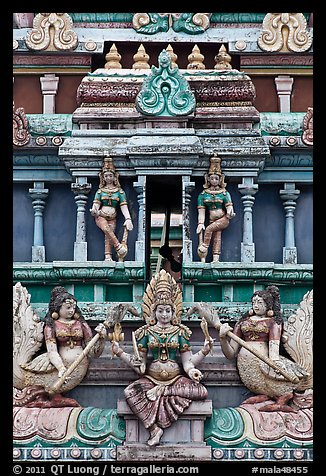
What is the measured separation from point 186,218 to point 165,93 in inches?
42.5

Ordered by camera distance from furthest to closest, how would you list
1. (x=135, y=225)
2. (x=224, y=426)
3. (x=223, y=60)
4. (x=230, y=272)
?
(x=223, y=60) → (x=135, y=225) → (x=230, y=272) → (x=224, y=426)

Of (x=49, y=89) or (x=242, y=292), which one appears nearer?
(x=242, y=292)

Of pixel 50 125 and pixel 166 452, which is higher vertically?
pixel 50 125

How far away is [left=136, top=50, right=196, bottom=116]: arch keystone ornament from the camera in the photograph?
14.0m

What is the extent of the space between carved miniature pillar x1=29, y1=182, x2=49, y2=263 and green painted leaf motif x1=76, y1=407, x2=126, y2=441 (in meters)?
1.43

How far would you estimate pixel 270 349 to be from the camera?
44.0 feet

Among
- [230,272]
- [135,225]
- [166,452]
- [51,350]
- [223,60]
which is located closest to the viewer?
[166,452]

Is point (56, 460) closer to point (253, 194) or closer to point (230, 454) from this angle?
point (230, 454)

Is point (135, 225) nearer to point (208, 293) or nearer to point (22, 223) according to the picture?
point (208, 293)

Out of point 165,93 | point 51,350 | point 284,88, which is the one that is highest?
point 284,88

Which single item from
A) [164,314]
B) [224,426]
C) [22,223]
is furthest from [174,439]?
[22,223]

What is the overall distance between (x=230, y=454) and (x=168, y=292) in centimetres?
139

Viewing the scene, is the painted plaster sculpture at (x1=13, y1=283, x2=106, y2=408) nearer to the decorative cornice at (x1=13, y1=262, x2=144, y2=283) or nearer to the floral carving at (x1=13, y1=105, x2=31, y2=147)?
the decorative cornice at (x1=13, y1=262, x2=144, y2=283)
